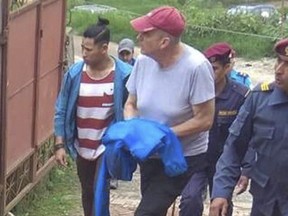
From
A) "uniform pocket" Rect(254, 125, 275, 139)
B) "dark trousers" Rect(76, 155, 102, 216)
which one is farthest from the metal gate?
"uniform pocket" Rect(254, 125, 275, 139)

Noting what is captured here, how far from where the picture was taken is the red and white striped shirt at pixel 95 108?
20.0 ft

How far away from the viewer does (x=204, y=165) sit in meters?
5.76

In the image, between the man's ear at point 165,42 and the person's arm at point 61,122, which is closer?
the man's ear at point 165,42

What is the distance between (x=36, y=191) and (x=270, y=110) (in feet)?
13.2

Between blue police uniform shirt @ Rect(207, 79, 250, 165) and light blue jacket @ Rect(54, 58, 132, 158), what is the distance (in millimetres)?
691

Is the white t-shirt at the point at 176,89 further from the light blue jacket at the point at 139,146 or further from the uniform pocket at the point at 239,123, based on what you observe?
the uniform pocket at the point at 239,123

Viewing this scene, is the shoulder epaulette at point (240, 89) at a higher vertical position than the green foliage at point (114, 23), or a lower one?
higher

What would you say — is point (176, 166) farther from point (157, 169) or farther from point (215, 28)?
point (215, 28)

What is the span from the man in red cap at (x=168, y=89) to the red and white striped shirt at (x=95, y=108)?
0.79 m

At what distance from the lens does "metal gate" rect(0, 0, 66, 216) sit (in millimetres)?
6609

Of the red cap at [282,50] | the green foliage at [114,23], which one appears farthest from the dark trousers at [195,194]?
the green foliage at [114,23]

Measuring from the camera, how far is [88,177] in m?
6.40

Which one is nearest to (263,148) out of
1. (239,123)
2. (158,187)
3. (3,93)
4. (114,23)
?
(239,123)

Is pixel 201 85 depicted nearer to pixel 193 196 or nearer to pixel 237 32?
pixel 193 196
